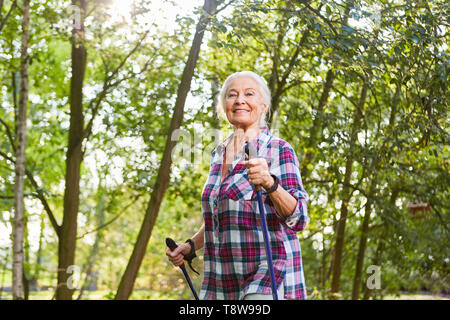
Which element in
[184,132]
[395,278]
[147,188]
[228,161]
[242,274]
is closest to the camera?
[242,274]

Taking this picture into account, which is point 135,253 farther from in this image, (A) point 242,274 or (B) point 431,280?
(B) point 431,280

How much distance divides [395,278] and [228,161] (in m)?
9.78

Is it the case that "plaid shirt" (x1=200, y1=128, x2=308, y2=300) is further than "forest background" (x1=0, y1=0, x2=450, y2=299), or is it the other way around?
"forest background" (x1=0, y1=0, x2=450, y2=299)

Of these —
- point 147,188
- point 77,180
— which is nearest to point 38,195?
point 77,180

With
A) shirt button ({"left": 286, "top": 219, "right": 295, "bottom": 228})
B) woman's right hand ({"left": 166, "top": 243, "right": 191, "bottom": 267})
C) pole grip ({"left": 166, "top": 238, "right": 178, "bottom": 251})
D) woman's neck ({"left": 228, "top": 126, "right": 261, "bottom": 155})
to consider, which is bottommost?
woman's right hand ({"left": 166, "top": 243, "right": 191, "bottom": 267})

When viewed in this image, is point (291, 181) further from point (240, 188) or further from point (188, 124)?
point (188, 124)

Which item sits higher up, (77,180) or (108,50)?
(108,50)

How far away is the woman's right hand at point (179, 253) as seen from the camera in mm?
2805

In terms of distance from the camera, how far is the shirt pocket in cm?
244

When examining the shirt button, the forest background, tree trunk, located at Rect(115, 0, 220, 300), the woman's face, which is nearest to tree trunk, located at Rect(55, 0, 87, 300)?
the forest background

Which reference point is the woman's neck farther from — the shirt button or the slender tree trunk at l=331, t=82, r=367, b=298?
the slender tree trunk at l=331, t=82, r=367, b=298

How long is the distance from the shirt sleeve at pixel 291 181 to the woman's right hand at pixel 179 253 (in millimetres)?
650

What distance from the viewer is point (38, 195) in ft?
28.8

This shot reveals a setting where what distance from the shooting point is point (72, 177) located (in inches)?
341
